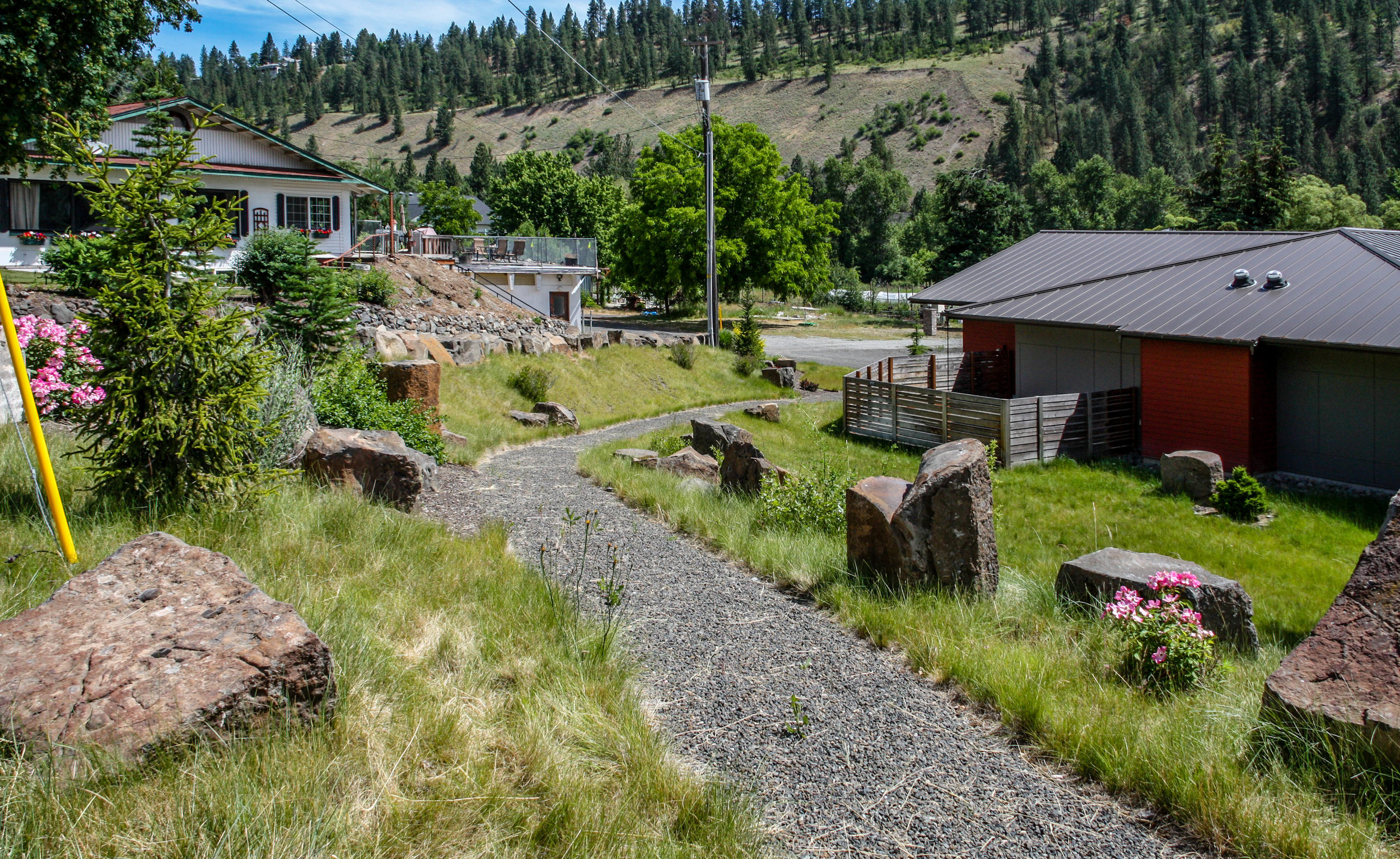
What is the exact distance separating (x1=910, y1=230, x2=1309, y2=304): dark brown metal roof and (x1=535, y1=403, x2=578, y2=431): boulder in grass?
11.9 meters

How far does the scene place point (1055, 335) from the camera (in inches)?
937

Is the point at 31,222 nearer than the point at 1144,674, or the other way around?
the point at 1144,674

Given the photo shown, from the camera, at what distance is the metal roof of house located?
55.3 ft

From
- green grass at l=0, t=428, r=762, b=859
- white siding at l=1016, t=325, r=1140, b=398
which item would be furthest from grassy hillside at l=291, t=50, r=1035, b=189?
green grass at l=0, t=428, r=762, b=859

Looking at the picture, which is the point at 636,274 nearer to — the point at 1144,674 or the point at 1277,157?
the point at 1277,157

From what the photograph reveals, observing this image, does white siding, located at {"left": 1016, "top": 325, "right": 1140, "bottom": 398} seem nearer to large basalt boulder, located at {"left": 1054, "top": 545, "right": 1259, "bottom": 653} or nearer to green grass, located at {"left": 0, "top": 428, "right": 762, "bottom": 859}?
large basalt boulder, located at {"left": 1054, "top": 545, "right": 1259, "bottom": 653}

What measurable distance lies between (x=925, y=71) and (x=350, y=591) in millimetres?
173464

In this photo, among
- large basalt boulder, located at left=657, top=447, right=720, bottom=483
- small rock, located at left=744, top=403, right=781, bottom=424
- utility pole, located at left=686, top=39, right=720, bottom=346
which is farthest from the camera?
utility pole, located at left=686, top=39, right=720, bottom=346

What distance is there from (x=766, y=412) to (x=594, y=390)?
4641 mm

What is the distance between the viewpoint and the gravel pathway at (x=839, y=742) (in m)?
4.33

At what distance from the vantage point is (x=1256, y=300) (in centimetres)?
1900

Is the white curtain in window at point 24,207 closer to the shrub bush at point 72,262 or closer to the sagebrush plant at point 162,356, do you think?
the shrub bush at point 72,262

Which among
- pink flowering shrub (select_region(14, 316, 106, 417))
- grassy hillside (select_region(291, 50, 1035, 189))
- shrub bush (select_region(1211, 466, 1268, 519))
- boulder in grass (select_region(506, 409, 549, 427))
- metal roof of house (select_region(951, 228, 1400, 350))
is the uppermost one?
grassy hillside (select_region(291, 50, 1035, 189))

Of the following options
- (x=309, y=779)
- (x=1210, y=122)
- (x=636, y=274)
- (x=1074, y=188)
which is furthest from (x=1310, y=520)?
(x=1210, y=122)
